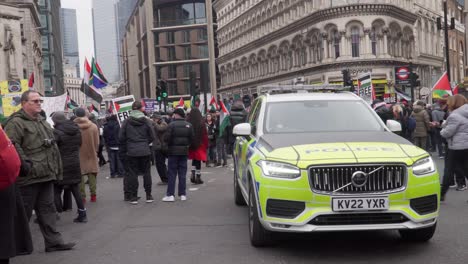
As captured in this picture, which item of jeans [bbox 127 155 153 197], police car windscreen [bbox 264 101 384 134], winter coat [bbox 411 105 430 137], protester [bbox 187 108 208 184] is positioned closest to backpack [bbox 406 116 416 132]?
winter coat [bbox 411 105 430 137]

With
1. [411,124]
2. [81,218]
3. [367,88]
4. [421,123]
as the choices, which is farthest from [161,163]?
[367,88]

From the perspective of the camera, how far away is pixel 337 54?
159 feet

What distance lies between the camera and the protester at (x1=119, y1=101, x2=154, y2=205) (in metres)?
11.0

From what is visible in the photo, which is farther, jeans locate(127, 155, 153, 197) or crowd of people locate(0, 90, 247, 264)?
jeans locate(127, 155, 153, 197)

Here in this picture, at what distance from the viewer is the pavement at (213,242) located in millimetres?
6410

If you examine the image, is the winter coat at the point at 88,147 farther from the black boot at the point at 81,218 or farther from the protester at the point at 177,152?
the black boot at the point at 81,218

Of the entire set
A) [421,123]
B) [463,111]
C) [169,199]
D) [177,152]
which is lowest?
[169,199]

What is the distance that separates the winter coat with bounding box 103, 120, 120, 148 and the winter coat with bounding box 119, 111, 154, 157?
598 cm

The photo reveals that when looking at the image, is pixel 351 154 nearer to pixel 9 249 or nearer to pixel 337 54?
pixel 9 249

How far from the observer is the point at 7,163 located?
4402 millimetres

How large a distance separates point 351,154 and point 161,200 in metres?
6.01

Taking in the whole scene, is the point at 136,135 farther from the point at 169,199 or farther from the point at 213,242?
the point at 213,242

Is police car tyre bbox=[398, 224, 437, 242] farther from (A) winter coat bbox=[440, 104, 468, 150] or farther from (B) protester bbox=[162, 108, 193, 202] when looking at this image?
(B) protester bbox=[162, 108, 193, 202]

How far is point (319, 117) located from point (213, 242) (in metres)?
2.12
